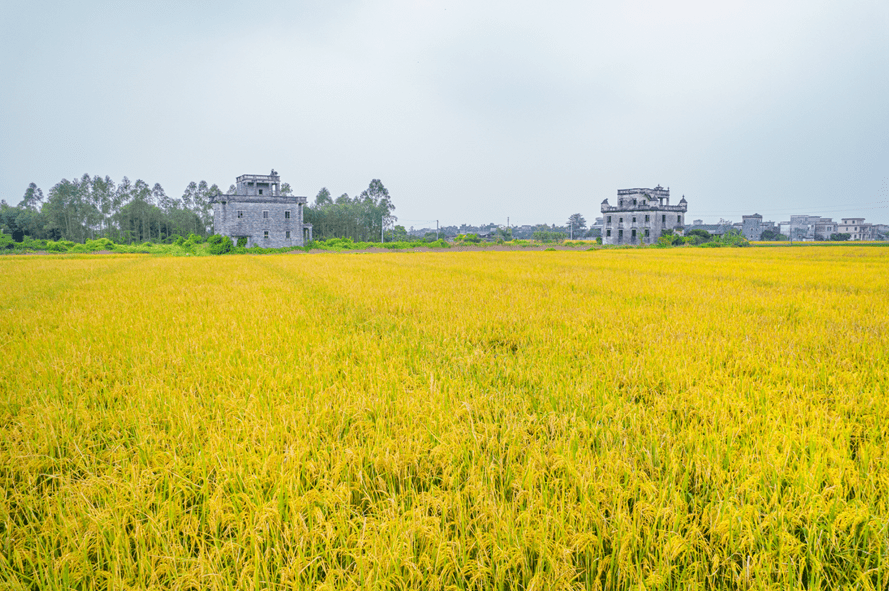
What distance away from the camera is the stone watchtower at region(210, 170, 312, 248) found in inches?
2394

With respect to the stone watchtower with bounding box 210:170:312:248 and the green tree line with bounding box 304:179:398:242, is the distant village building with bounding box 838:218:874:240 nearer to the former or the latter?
the green tree line with bounding box 304:179:398:242

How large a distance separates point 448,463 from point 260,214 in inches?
2647

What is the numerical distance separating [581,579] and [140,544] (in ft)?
5.63

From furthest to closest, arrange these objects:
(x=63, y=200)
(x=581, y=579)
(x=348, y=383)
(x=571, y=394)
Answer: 1. (x=63, y=200)
2. (x=348, y=383)
3. (x=571, y=394)
4. (x=581, y=579)

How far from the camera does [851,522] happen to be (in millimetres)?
1685

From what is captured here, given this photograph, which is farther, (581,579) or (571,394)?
(571,394)

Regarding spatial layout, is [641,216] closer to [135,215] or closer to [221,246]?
[221,246]

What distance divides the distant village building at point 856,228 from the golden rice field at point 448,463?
183233 mm

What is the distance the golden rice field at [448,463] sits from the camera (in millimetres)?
1513

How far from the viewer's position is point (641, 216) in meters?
75.3

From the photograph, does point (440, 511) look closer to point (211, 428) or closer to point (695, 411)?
point (211, 428)

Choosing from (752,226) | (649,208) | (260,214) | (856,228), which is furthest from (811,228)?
(260,214)

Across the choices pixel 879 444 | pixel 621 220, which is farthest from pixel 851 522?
pixel 621 220

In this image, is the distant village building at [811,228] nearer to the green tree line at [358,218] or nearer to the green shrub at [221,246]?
the green tree line at [358,218]
